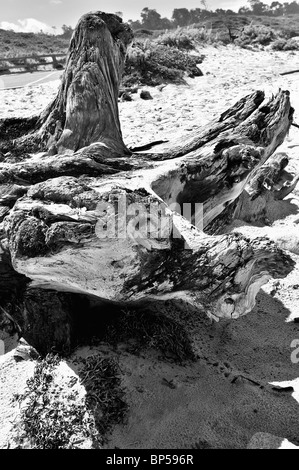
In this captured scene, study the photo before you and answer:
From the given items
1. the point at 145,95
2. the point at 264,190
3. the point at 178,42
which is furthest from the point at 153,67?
the point at 264,190

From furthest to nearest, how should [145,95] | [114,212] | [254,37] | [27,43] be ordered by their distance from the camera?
[27,43] → [254,37] → [145,95] → [114,212]

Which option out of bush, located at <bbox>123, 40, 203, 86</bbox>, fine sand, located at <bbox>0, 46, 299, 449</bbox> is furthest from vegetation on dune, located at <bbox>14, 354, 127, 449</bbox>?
bush, located at <bbox>123, 40, 203, 86</bbox>

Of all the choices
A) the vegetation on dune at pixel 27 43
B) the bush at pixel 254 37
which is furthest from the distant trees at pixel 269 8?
the bush at pixel 254 37

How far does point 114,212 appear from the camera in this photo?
2766mm

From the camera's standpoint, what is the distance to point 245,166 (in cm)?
412

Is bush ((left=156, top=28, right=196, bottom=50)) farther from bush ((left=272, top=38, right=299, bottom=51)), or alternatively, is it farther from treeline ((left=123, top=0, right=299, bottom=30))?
treeline ((left=123, top=0, right=299, bottom=30))

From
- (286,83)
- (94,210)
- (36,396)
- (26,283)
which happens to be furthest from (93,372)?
(286,83)

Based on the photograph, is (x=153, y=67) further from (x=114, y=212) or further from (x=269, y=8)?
(x=269, y=8)

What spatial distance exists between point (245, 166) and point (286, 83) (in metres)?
9.31

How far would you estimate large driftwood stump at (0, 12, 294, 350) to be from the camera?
9.24 ft

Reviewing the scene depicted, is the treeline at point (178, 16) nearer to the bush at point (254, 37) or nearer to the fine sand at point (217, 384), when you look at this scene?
the bush at point (254, 37)

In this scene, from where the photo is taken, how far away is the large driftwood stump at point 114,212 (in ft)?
9.24

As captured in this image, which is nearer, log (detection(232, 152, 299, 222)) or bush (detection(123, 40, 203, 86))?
log (detection(232, 152, 299, 222))
